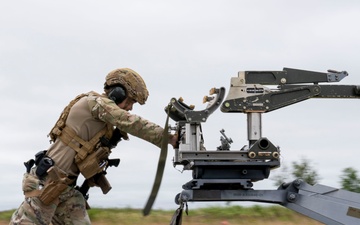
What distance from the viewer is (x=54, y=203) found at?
757 cm

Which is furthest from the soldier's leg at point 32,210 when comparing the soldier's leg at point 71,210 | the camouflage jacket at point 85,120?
the camouflage jacket at point 85,120

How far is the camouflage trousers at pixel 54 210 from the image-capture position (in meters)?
7.50

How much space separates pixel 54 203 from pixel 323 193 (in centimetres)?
230

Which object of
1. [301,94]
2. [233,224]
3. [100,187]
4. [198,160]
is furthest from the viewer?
[233,224]

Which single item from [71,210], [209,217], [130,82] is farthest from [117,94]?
[209,217]

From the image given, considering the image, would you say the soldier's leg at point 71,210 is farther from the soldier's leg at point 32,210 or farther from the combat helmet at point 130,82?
the combat helmet at point 130,82

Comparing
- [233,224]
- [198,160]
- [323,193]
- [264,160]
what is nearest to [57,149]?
[198,160]

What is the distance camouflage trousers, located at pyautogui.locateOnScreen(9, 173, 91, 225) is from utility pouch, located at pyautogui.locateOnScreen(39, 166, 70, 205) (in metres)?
0.06

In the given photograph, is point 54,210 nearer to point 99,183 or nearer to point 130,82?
point 99,183

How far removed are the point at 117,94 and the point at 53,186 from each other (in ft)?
3.17

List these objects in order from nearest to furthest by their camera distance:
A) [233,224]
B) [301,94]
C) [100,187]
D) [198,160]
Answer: [198,160] < [301,94] < [100,187] < [233,224]

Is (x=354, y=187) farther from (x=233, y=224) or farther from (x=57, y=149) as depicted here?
(x=57, y=149)

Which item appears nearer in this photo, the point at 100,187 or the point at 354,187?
the point at 100,187

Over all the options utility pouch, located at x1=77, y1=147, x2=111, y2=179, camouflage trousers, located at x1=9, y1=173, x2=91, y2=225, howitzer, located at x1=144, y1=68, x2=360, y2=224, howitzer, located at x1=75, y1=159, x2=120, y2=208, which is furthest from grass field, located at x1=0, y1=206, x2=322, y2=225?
howitzer, located at x1=144, y1=68, x2=360, y2=224
